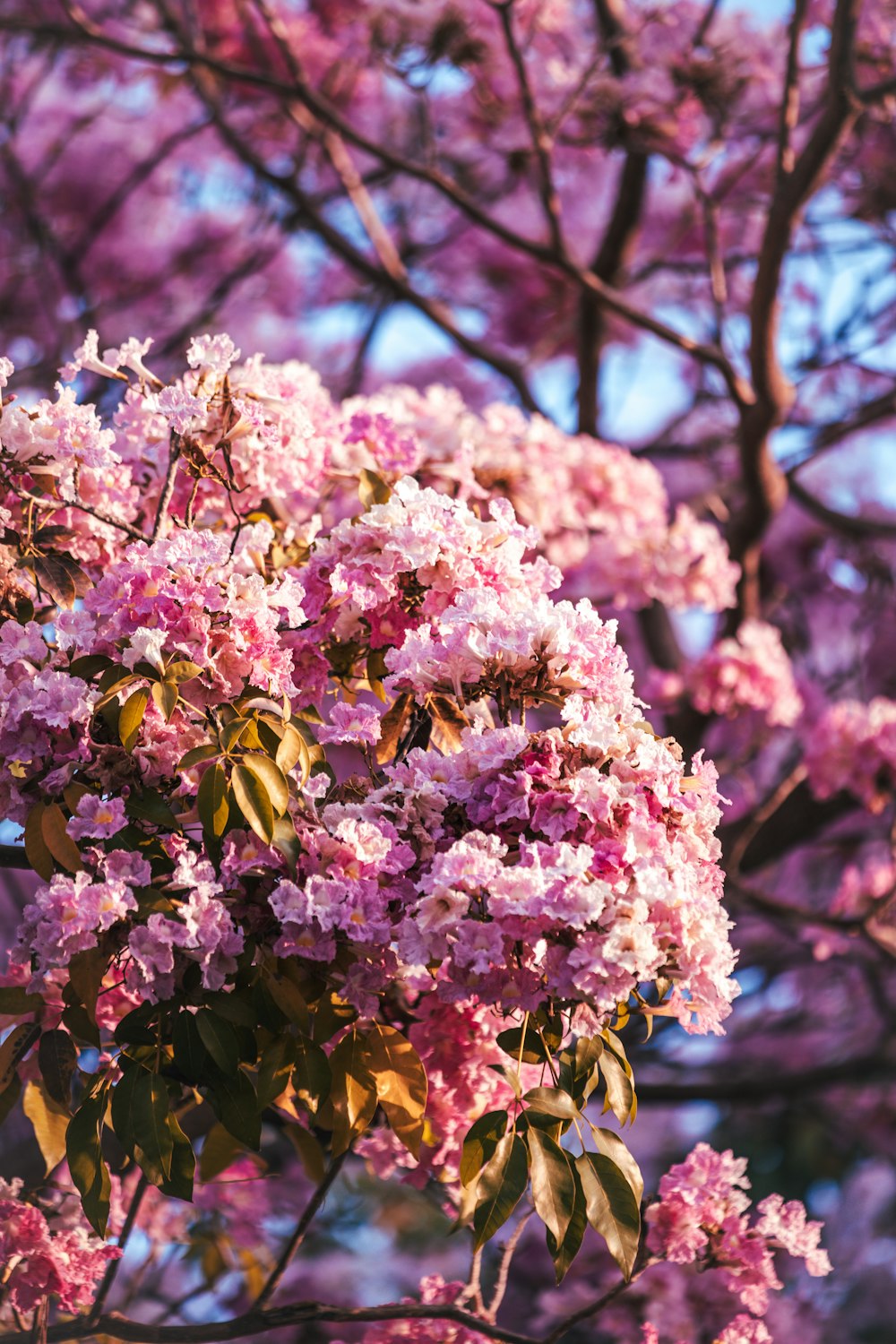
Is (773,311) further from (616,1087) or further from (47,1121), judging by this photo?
(47,1121)

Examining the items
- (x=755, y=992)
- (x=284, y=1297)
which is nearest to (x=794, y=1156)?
(x=755, y=992)

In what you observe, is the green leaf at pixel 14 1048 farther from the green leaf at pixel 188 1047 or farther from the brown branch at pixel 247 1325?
the brown branch at pixel 247 1325

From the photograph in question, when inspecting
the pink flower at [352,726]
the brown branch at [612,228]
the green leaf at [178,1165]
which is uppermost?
the brown branch at [612,228]

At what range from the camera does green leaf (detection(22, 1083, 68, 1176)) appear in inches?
59.4

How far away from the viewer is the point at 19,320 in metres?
5.21

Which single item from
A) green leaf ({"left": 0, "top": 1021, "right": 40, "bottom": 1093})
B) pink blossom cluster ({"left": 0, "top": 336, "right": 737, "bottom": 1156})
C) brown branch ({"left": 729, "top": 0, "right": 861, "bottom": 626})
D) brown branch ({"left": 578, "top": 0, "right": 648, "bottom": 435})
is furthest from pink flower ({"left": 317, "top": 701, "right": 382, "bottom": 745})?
brown branch ({"left": 578, "top": 0, "right": 648, "bottom": 435})

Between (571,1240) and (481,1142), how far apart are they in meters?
0.11

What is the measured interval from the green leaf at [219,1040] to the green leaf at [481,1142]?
224 mm

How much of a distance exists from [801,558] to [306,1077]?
4401 millimetres

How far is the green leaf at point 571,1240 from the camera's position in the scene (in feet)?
3.86

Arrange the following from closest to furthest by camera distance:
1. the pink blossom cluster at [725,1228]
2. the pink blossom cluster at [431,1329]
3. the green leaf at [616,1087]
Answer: the green leaf at [616,1087] → the pink blossom cluster at [725,1228] → the pink blossom cluster at [431,1329]

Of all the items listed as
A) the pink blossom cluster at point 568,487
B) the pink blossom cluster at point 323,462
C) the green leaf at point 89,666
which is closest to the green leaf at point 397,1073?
the green leaf at point 89,666

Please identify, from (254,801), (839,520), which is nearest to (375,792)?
(254,801)

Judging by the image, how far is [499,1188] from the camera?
1216mm
